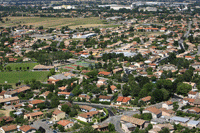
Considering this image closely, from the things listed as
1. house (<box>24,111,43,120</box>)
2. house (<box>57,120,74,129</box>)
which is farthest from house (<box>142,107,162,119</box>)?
house (<box>24,111,43,120</box>)

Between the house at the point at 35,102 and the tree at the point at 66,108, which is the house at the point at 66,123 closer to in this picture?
the tree at the point at 66,108

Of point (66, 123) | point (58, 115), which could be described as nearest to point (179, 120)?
point (66, 123)

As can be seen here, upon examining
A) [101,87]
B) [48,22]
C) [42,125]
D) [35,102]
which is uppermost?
[48,22]

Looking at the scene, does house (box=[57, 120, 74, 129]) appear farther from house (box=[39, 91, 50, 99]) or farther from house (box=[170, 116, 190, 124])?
house (box=[170, 116, 190, 124])

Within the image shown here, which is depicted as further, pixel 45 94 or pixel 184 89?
pixel 45 94

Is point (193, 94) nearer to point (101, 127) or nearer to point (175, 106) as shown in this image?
point (175, 106)

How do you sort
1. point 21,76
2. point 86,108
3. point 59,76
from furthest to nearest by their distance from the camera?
point 21,76
point 59,76
point 86,108

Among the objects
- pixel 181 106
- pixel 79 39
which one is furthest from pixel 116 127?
pixel 79 39

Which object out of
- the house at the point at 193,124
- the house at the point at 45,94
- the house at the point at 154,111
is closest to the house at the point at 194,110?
the house at the point at 193,124
